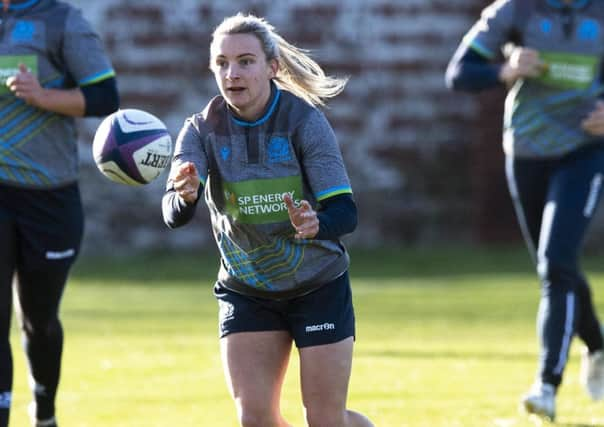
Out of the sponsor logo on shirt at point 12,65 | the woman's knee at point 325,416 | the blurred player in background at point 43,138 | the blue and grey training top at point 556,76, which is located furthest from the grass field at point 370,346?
the sponsor logo on shirt at point 12,65

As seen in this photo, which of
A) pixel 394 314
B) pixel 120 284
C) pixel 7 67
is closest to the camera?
pixel 7 67

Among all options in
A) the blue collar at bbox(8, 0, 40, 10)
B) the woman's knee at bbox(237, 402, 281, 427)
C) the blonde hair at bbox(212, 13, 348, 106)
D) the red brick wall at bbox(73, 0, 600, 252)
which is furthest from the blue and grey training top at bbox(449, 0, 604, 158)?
the red brick wall at bbox(73, 0, 600, 252)

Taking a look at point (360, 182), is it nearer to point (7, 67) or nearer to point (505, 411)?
point (505, 411)

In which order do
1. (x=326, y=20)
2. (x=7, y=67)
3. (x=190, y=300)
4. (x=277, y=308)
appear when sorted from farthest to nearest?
(x=326, y=20), (x=190, y=300), (x=7, y=67), (x=277, y=308)

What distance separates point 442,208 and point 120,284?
16.3ft

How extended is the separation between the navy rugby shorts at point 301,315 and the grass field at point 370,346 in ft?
5.37

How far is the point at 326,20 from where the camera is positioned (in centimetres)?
1778

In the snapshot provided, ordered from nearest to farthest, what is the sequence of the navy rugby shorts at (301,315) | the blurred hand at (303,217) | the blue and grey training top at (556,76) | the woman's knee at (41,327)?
the blurred hand at (303,217), the navy rugby shorts at (301,315), the woman's knee at (41,327), the blue and grey training top at (556,76)

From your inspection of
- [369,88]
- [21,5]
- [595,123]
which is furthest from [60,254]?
[369,88]

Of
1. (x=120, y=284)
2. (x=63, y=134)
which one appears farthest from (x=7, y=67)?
(x=120, y=284)

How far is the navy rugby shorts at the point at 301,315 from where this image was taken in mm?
5422

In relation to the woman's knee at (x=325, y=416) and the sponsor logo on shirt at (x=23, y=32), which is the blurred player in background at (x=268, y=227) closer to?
the woman's knee at (x=325, y=416)

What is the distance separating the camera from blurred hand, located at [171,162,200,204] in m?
5.00

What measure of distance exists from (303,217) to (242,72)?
76cm
